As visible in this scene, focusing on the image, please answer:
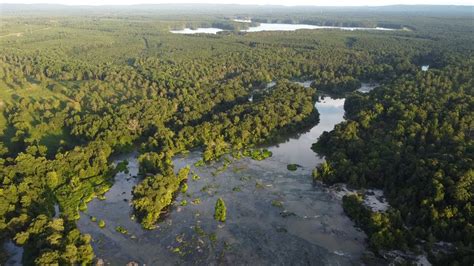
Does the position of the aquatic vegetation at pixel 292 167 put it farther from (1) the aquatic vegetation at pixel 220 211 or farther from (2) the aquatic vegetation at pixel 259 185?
(1) the aquatic vegetation at pixel 220 211

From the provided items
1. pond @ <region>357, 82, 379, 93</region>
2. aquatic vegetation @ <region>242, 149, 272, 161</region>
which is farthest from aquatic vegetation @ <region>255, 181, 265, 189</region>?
pond @ <region>357, 82, 379, 93</region>

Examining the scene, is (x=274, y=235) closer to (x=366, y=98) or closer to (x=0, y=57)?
(x=366, y=98)

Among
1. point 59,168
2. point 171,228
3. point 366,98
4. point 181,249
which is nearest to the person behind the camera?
point 181,249

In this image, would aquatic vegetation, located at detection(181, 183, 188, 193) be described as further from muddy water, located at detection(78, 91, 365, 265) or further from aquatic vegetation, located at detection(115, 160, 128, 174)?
aquatic vegetation, located at detection(115, 160, 128, 174)

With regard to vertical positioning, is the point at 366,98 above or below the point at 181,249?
above

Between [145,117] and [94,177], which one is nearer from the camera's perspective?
[94,177]

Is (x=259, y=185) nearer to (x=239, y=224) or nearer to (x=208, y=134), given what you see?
(x=239, y=224)

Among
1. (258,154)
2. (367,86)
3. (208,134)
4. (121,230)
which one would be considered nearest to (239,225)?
(121,230)

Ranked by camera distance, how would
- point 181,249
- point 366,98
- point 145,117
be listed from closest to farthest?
1. point 181,249
2. point 145,117
3. point 366,98

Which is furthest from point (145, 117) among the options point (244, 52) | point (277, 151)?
point (244, 52)
